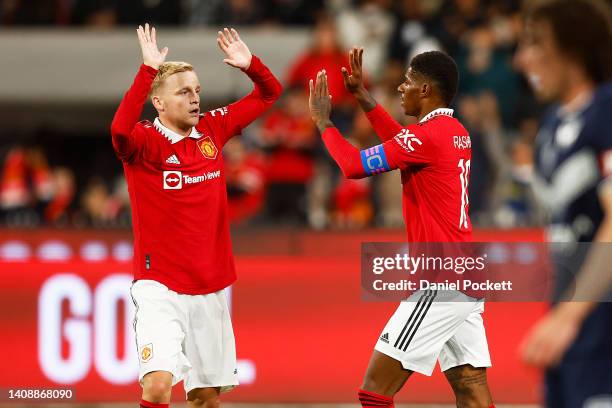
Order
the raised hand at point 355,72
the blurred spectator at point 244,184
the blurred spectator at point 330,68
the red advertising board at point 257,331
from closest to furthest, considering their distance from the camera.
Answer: the raised hand at point 355,72 → the red advertising board at point 257,331 → the blurred spectator at point 244,184 → the blurred spectator at point 330,68

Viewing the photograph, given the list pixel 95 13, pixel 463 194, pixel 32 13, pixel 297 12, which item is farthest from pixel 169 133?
pixel 32 13

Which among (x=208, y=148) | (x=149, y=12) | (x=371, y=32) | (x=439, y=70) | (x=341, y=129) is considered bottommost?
(x=208, y=148)

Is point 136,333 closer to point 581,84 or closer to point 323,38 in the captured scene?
point 581,84

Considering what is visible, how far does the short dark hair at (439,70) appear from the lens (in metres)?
6.43

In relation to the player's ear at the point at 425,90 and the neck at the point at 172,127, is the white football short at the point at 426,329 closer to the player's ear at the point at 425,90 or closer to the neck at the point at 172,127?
the player's ear at the point at 425,90

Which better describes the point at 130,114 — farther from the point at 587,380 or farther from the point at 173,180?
the point at 587,380


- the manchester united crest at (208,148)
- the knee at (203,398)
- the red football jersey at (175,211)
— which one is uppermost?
the manchester united crest at (208,148)

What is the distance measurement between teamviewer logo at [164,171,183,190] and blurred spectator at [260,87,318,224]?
246 inches

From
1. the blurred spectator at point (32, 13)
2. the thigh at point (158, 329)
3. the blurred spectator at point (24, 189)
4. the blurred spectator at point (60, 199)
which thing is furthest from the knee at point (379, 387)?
the blurred spectator at point (32, 13)

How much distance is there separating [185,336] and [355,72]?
72.0 inches

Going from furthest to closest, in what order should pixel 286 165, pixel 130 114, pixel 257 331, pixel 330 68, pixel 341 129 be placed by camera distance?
pixel 330 68
pixel 341 129
pixel 286 165
pixel 257 331
pixel 130 114

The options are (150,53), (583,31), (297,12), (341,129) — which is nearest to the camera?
(583,31)

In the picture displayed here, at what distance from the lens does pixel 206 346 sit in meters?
6.52

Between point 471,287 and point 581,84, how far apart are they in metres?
2.49
